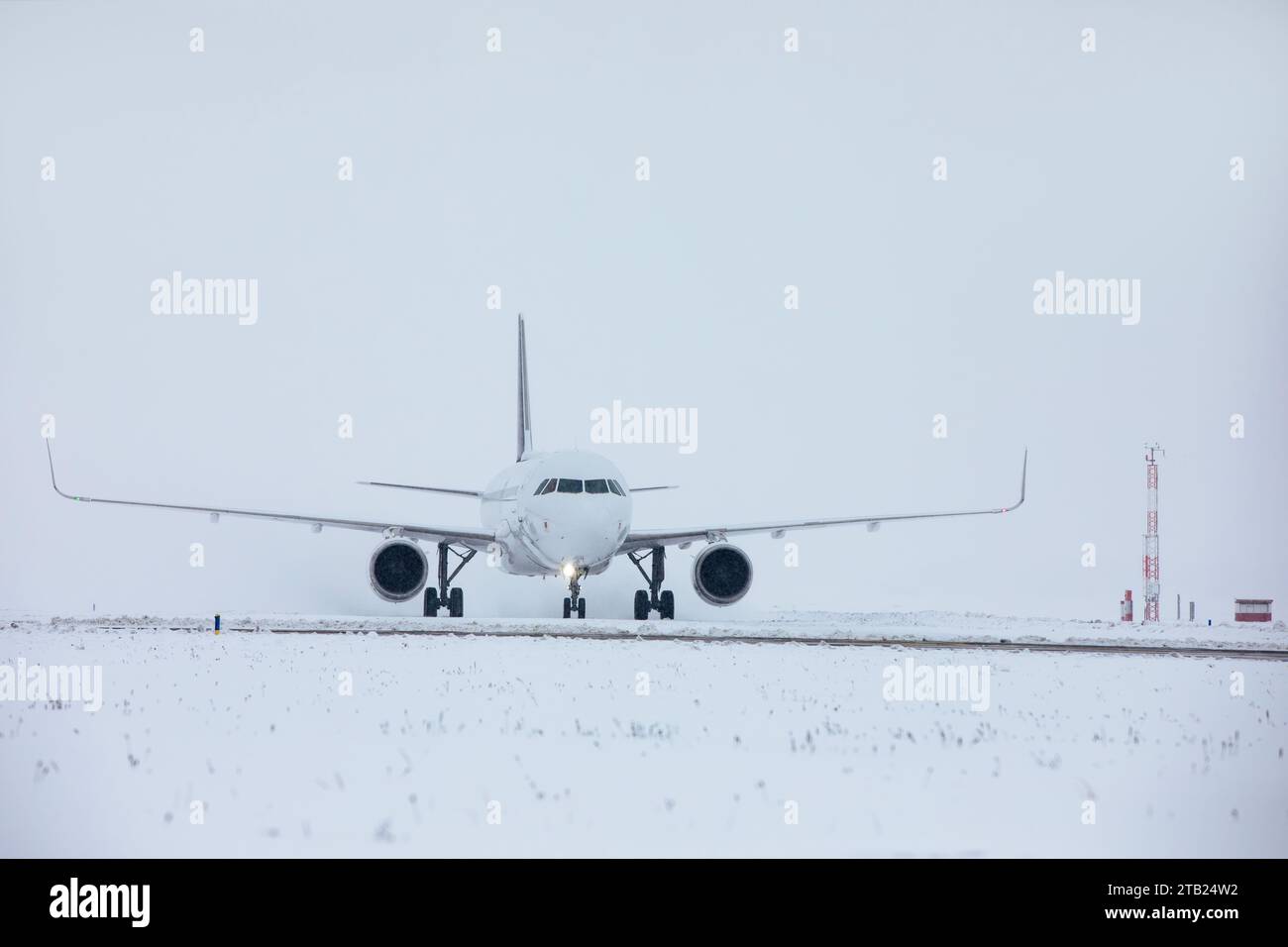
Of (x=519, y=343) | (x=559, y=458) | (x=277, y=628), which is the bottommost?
(x=277, y=628)

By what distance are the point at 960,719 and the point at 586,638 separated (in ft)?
35.9

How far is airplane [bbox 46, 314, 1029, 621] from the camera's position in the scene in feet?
93.0

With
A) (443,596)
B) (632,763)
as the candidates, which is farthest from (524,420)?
(632,763)

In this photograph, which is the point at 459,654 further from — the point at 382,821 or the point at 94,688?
the point at 382,821

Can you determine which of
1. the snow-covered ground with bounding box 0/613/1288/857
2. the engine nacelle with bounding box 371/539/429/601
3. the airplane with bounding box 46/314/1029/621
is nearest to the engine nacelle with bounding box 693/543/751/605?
the airplane with bounding box 46/314/1029/621

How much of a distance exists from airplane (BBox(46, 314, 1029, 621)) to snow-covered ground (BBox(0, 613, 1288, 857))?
36.8ft

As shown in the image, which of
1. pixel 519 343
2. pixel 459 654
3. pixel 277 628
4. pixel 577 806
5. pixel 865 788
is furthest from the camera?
pixel 519 343

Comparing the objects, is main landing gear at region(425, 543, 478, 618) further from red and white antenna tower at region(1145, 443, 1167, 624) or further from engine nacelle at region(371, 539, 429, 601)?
red and white antenna tower at region(1145, 443, 1167, 624)

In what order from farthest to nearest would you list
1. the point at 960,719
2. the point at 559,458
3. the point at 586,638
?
1. the point at 559,458
2. the point at 586,638
3. the point at 960,719

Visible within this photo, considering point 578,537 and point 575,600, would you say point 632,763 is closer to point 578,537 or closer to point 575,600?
point 578,537

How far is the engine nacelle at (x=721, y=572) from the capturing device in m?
29.2

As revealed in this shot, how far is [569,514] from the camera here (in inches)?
1102
